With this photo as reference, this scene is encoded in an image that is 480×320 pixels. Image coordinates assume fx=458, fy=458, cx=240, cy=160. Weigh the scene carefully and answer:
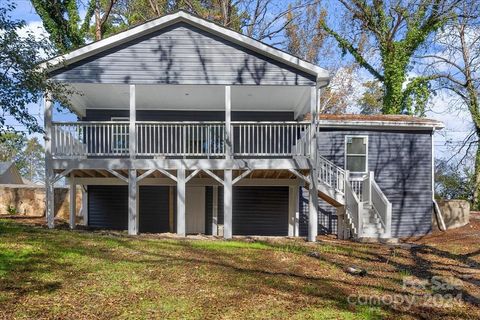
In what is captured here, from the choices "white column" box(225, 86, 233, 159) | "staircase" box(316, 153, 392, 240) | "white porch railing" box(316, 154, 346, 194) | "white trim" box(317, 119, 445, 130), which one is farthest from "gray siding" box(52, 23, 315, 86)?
"white trim" box(317, 119, 445, 130)

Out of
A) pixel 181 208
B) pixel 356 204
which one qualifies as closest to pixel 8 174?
pixel 181 208

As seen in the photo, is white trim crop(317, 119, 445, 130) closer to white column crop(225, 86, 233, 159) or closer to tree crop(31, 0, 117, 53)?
white column crop(225, 86, 233, 159)

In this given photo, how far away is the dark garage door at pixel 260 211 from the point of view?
1691 centimetres

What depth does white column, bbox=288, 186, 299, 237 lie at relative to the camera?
1584 cm

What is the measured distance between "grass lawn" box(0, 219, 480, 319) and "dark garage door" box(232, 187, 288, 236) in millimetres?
5924

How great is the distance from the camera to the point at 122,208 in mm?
16922

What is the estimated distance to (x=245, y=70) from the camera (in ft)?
43.6

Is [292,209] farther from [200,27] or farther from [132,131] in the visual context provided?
[200,27]

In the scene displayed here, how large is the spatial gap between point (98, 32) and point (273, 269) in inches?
811

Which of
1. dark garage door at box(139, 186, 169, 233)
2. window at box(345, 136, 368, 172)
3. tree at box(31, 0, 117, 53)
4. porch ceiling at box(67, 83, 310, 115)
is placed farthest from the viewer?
tree at box(31, 0, 117, 53)

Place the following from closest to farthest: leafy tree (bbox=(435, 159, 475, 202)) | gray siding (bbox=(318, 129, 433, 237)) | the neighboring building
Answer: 1. gray siding (bbox=(318, 129, 433, 237))
2. leafy tree (bbox=(435, 159, 475, 202))
3. the neighboring building

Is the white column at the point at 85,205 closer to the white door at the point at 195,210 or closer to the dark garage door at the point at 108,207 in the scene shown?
the dark garage door at the point at 108,207

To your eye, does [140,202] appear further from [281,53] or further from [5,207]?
[281,53]

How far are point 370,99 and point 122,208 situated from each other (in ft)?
80.4
